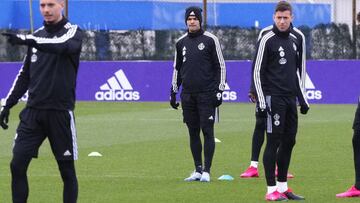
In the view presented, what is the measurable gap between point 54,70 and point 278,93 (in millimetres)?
2853

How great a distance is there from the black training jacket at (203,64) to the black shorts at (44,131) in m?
4.05

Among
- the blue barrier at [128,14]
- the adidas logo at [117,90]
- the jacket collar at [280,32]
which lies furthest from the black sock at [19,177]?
the blue barrier at [128,14]

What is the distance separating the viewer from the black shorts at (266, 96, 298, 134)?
1148 centimetres

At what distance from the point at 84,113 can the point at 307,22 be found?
51.5 feet

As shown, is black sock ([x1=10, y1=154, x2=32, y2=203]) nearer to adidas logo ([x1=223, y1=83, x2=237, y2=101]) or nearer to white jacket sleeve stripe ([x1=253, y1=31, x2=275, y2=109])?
white jacket sleeve stripe ([x1=253, y1=31, x2=275, y2=109])

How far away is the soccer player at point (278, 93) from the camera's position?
11.5 meters

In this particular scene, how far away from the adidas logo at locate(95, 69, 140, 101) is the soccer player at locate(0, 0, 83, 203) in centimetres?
2039

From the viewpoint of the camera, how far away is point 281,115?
A: 1148cm

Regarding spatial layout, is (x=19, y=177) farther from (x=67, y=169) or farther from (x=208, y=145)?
(x=208, y=145)

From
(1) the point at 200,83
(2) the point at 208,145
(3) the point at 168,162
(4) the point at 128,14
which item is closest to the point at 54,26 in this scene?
(1) the point at 200,83

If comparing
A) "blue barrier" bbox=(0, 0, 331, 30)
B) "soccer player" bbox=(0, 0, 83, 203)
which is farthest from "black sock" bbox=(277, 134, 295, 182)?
"blue barrier" bbox=(0, 0, 331, 30)

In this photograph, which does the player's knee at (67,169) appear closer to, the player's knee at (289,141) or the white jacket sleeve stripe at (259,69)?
the white jacket sleeve stripe at (259,69)

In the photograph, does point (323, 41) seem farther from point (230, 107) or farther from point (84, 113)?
point (84, 113)

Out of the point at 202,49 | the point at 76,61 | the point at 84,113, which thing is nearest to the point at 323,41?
the point at 84,113
